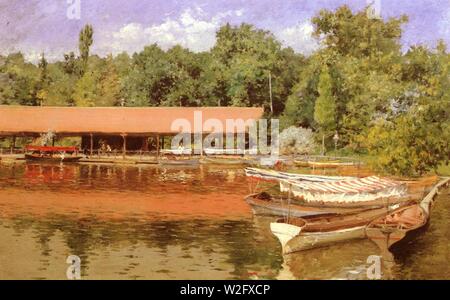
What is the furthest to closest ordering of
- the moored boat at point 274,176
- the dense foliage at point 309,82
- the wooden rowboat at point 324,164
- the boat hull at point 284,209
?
the wooden rowboat at point 324,164, the moored boat at point 274,176, the dense foliage at point 309,82, the boat hull at point 284,209

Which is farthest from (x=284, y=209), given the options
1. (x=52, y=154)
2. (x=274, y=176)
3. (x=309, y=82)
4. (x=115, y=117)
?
(x=52, y=154)

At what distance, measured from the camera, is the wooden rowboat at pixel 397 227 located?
52.4 ft

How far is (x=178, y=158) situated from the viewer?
121ft

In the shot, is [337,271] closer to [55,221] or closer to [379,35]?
[55,221]

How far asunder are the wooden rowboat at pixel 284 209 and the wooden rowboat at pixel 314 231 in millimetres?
1908

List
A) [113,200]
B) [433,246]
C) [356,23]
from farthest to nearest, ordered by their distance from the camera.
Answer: [356,23], [113,200], [433,246]

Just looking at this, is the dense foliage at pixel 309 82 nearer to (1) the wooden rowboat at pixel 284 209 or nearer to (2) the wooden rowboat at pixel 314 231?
(1) the wooden rowboat at pixel 284 209

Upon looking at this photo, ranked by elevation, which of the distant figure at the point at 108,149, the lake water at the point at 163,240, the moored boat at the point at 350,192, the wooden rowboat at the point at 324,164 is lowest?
the lake water at the point at 163,240

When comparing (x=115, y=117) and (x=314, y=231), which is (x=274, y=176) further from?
(x=115, y=117)

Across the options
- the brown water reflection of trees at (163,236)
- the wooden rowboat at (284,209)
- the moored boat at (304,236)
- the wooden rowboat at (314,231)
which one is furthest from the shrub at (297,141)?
the moored boat at (304,236)

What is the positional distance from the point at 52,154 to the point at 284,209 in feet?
69.4

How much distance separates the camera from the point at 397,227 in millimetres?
16391

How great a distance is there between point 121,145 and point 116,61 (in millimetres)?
7103
